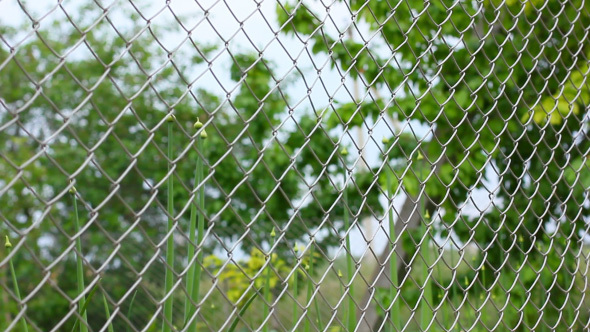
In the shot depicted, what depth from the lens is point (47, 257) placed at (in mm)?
7270

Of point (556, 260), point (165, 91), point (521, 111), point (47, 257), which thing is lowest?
point (47, 257)

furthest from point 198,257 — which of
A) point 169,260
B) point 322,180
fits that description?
point 322,180

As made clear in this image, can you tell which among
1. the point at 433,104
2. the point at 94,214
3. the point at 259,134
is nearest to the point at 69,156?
the point at 259,134

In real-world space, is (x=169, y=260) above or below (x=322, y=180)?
below

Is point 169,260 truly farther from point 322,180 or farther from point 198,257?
point 322,180

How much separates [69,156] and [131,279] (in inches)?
54.3

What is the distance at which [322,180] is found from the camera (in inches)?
173

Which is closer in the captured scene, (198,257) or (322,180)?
(198,257)

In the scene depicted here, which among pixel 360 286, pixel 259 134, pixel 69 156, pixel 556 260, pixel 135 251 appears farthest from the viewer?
pixel 69 156

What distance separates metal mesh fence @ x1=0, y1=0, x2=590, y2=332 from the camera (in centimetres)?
106

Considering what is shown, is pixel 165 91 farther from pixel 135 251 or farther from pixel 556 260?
pixel 556 260

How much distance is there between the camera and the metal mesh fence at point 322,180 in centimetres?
106

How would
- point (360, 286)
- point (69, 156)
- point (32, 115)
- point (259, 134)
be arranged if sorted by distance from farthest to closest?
point (32, 115)
point (69, 156)
point (360, 286)
point (259, 134)

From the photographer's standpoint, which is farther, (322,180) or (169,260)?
(322,180)
